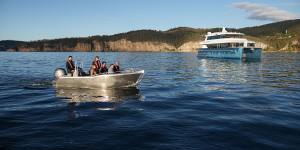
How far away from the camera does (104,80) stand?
23562 mm

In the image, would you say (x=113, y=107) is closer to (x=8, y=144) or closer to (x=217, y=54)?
(x=8, y=144)

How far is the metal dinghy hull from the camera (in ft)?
77.0

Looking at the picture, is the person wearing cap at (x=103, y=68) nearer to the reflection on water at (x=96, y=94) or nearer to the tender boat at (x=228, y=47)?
the reflection on water at (x=96, y=94)

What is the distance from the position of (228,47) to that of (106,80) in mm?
54819

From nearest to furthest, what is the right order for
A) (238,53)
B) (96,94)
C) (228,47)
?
(96,94) < (238,53) < (228,47)

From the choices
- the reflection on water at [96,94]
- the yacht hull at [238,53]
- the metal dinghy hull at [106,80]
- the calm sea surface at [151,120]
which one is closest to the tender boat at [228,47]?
the yacht hull at [238,53]

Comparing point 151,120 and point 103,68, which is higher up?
point 103,68

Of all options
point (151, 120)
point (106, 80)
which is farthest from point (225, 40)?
point (151, 120)

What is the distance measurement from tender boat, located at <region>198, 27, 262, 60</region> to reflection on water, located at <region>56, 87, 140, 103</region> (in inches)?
1868

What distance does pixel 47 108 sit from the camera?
17516mm

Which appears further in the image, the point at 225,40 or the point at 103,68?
the point at 225,40

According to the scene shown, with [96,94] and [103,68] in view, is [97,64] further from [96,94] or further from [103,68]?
[96,94]

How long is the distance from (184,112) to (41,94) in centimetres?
1164

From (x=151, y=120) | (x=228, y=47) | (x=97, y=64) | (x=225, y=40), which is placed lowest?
(x=151, y=120)
